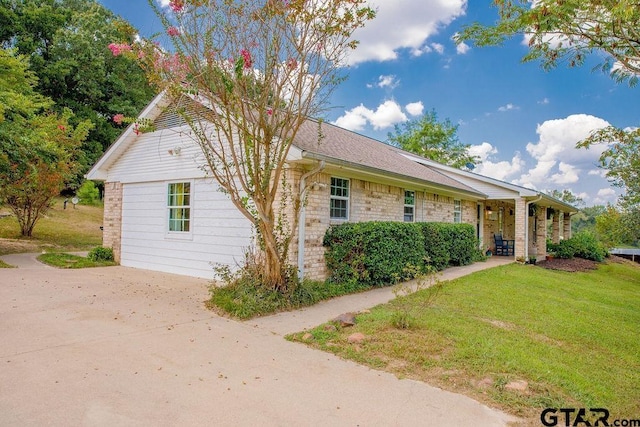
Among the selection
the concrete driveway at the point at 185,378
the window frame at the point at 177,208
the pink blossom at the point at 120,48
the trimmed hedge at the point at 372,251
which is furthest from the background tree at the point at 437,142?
the concrete driveway at the point at 185,378

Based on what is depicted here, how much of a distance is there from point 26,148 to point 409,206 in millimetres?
11709

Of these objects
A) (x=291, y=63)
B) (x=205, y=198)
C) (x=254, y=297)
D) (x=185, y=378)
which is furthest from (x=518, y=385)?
(x=205, y=198)

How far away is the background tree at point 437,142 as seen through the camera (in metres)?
34.8

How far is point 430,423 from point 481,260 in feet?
42.7

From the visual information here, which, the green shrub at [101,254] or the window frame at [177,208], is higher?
the window frame at [177,208]

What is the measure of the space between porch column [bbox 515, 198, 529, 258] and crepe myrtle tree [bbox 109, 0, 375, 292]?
→ 36.5 ft

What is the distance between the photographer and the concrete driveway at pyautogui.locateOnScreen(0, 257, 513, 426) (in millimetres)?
3031

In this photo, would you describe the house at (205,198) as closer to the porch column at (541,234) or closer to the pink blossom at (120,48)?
the pink blossom at (120,48)

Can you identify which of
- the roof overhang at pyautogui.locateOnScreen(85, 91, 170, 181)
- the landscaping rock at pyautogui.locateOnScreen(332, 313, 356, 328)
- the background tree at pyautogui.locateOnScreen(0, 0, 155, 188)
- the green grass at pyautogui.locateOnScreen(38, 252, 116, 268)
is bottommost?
the landscaping rock at pyautogui.locateOnScreen(332, 313, 356, 328)

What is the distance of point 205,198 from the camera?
9555 mm

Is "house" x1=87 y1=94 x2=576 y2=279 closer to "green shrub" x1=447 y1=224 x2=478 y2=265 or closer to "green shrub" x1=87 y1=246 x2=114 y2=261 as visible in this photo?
"green shrub" x1=87 y1=246 x2=114 y2=261

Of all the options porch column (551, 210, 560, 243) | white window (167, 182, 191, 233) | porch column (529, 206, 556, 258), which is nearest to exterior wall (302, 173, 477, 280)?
white window (167, 182, 191, 233)

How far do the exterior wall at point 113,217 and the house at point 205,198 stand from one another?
0.10ft

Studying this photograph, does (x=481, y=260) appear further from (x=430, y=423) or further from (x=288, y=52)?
(x=430, y=423)
